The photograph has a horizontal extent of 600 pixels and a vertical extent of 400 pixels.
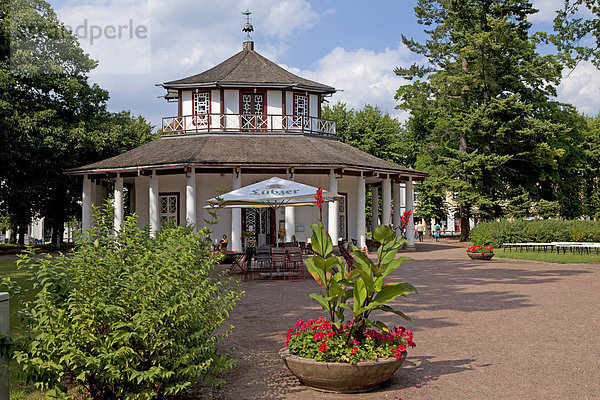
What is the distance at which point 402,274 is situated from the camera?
665 inches

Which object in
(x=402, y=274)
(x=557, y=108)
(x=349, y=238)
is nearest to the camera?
(x=402, y=274)

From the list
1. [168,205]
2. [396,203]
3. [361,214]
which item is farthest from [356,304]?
[396,203]

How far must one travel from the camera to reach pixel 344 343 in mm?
5539

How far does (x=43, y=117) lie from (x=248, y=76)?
36.1ft

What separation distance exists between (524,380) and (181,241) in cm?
388

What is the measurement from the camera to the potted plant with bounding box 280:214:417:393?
5395mm

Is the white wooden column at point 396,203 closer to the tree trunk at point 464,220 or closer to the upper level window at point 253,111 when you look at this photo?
the upper level window at point 253,111

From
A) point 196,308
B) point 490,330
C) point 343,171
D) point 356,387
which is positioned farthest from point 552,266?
point 196,308

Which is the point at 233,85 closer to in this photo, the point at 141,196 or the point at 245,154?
the point at 245,154

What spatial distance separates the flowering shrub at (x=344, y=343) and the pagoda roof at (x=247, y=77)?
79.2ft

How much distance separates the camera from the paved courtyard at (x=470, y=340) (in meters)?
5.56

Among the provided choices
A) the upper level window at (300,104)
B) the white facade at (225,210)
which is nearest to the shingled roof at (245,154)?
the white facade at (225,210)

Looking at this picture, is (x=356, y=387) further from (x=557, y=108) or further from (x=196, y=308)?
(x=557, y=108)

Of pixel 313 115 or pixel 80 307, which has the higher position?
pixel 313 115
